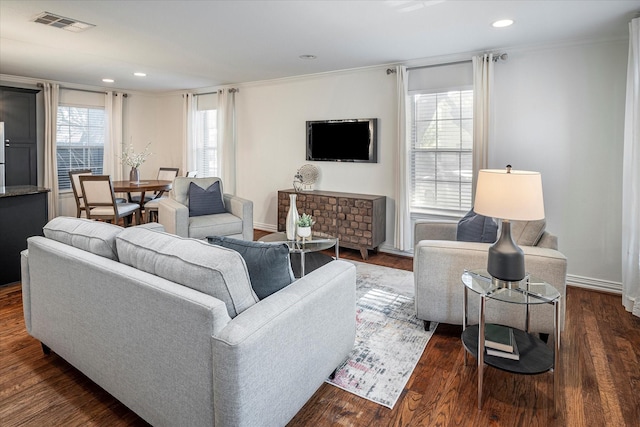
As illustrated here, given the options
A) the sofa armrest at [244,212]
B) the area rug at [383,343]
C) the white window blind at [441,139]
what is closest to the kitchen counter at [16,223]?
the sofa armrest at [244,212]

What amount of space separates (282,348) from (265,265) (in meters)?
0.38

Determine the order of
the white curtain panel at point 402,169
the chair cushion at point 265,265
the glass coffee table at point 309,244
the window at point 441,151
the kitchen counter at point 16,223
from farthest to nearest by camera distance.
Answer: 1. the white curtain panel at point 402,169
2. the window at point 441,151
3. the kitchen counter at point 16,223
4. the glass coffee table at point 309,244
5. the chair cushion at point 265,265

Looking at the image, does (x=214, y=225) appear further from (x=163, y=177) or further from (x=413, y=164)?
(x=163, y=177)

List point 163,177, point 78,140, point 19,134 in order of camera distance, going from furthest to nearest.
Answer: point 163,177
point 78,140
point 19,134

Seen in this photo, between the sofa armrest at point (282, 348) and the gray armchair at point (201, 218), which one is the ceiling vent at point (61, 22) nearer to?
the gray armchair at point (201, 218)

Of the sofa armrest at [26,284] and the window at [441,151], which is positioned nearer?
the sofa armrest at [26,284]

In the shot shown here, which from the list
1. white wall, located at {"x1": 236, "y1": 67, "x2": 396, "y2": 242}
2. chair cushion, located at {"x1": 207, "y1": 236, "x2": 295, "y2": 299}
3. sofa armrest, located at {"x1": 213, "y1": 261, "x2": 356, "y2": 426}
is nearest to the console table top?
white wall, located at {"x1": 236, "y1": 67, "x2": 396, "y2": 242}

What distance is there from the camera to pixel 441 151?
450 centimetres

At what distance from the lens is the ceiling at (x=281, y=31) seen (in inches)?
114

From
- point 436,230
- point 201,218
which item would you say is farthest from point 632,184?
point 201,218

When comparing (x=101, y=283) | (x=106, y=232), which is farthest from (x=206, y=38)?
(x=101, y=283)

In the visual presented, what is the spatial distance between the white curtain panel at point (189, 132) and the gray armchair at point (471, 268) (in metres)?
5.47

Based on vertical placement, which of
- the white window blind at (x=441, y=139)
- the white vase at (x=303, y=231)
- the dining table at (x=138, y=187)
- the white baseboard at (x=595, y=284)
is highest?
the white window blind at (x=441, y=139)

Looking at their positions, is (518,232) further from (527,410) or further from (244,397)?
(244,397)
